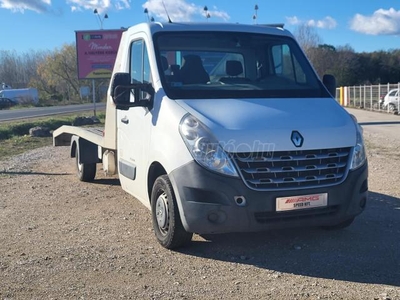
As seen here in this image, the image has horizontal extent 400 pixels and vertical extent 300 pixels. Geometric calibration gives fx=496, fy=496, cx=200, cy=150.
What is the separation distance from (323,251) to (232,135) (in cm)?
163

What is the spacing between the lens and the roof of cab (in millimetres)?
5812

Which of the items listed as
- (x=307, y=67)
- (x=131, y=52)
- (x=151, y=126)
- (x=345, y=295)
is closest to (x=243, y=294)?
(x=345, y=295)

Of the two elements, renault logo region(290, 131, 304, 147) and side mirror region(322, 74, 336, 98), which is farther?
side mirror region(322, 74, 336, 98)

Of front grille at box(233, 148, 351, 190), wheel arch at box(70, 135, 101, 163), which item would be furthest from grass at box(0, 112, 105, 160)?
front grille at box(233, 148, 351, 190)

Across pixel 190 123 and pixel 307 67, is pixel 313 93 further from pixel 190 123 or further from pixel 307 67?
pixel 190 123

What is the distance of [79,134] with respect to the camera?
9023mm

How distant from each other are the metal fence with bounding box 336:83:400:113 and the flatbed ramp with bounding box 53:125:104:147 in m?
23.0

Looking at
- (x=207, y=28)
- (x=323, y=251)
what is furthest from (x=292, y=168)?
(x=207, y=28)

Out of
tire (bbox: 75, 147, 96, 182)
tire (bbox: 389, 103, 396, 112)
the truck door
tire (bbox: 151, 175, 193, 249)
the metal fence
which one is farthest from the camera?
the metal fence

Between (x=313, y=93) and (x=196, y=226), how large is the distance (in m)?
2.12

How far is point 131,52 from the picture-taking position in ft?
20.7

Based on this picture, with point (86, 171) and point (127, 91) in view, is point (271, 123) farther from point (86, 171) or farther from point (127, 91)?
point (86, 171)

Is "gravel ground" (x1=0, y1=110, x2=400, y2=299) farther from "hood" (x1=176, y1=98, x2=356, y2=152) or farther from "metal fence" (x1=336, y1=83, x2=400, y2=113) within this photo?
"metal fence" (x1=336, y1=83, x2=400, y2=113)

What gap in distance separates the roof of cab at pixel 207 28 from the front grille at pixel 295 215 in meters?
2.45
